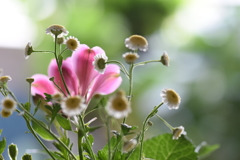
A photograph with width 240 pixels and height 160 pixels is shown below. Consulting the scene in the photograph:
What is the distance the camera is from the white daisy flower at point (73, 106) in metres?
0.20

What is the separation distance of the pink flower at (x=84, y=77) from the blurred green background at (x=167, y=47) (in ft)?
6.65

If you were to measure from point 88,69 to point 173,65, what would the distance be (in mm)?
2223

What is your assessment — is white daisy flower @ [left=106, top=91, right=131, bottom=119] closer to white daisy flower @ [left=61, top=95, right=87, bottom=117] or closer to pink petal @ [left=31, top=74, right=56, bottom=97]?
white daisy flower @ [left=61, top=95, right=87, bottom=117]

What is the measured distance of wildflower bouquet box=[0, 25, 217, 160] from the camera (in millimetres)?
230

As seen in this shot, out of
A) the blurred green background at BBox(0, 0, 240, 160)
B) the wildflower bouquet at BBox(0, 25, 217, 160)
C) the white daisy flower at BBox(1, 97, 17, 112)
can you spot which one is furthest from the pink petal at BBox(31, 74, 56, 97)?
the blurred green background at BBox(0, 0, 240, 160)

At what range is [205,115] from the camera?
8.02ft

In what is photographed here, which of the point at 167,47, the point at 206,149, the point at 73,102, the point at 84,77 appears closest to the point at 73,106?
the point at 73,102

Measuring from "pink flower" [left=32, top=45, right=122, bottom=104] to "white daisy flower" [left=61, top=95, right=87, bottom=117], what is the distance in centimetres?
10

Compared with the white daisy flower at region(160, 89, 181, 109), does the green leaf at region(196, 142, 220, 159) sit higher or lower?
higher

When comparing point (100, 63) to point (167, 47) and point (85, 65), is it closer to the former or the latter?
point (85, 65)

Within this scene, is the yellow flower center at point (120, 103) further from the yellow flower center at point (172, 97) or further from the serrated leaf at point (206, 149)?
the serrated leaf at point (206, 149)

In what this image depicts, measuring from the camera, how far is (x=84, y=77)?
0.30 m

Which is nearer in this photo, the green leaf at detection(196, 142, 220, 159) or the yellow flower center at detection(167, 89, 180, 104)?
the yellow flower center at detection(167, 89, 180, 104)

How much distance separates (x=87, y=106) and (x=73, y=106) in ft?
0.32
